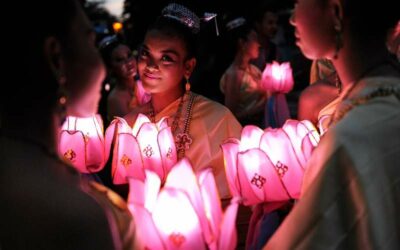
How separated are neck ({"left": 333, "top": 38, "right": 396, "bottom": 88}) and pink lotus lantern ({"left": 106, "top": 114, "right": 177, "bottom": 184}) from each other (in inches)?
41.1

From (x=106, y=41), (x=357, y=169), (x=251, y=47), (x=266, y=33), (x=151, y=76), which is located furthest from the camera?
(x=266, y=33)

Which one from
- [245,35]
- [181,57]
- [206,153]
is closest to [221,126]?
[206,153]

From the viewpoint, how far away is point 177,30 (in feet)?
9.30

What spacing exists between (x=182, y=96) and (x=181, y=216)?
159 centimetres

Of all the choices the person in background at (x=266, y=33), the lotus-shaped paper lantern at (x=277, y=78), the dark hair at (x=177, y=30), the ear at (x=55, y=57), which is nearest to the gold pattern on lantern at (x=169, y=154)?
the dark hair at (x=177, y=30)

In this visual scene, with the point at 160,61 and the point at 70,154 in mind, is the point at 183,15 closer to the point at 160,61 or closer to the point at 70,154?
the point at 160,61

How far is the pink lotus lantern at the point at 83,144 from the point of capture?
7.82 feet

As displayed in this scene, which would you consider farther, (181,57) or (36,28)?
(181,57)

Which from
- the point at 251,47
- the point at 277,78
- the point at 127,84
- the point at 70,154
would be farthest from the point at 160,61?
the point at 251,47

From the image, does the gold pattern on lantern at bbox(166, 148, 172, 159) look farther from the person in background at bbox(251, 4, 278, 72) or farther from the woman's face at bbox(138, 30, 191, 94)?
the person in background at bbox(251, 4, 278, 72)

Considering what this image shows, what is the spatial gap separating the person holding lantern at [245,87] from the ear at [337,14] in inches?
149

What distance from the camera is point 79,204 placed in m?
1.19

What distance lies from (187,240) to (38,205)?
1.24 feet

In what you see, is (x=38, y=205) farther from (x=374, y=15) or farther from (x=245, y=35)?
(x=245, y=35)
